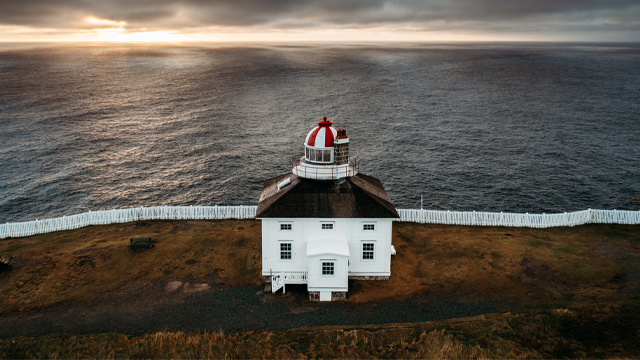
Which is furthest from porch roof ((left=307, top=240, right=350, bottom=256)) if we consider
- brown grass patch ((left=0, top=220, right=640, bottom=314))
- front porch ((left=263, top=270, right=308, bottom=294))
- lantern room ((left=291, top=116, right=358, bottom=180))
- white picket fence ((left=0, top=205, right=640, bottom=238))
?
white picket fence ((left=0, top=205, right=640, bottom=238))

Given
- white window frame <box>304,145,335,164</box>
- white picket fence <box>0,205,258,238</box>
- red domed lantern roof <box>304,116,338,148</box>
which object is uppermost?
red domed lantern roof <box>304,116,338,148</box>

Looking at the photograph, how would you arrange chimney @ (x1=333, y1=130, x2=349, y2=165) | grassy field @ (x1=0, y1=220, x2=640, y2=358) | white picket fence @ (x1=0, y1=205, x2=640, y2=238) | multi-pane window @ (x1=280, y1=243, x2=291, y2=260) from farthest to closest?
1. white picket fence @ (x1=0, y1=205, x2=640, y2=238)
2. chimney @ (x1=333, y1=130, x2=349, y2=165)
3. multi-pane window @ (x1=280, y1=243, x2=291, y2=260)
4. grassy field @ (x1=0, y1=220, x2=640, y2=358)

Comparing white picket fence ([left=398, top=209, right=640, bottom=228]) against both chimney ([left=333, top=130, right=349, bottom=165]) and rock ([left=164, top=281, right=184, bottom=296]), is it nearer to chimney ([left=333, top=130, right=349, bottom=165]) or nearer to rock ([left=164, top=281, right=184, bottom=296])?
chimney ([left=333, top=130, right=349, bottom=165])

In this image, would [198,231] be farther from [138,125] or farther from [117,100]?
[117,100]

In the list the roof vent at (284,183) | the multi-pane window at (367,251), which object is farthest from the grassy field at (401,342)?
the roof vent at (284,183)

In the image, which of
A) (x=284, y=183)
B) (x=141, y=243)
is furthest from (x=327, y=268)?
(x=141, y=243)

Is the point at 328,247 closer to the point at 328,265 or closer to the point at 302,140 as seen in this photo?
the point at 328,265
